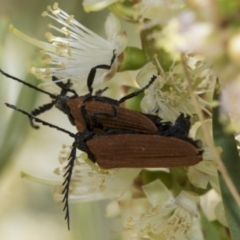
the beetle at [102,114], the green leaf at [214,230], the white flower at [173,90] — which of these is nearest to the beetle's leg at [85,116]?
the beetle at [102,114]

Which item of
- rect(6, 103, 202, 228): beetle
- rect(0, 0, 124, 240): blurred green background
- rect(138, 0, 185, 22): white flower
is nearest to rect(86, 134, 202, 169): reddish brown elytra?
rect(6, 103, 202, 228): beetle

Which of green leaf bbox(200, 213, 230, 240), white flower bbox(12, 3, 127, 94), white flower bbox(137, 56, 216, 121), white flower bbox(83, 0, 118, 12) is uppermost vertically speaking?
white flower bbox(83, 0, 118, 12)

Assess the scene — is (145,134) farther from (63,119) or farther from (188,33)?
(63,119)

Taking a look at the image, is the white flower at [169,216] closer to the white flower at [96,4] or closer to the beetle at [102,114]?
the beetle at [102,114]

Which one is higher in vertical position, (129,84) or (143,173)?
(129,84)

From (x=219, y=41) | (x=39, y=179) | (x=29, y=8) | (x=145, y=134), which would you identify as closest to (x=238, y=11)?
(x=219, y=41)

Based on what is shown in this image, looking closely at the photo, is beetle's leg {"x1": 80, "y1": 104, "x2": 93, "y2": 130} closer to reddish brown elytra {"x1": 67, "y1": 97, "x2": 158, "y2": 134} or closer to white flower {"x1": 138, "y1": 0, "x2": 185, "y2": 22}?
reddish brown elytra {"x1": 67, "y1": 97, "x2": 158, "y2": 134}

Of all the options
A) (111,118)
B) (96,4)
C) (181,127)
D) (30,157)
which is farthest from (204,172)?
(30,157)
